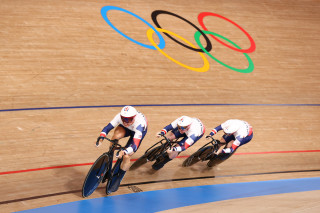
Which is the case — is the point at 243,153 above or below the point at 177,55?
below

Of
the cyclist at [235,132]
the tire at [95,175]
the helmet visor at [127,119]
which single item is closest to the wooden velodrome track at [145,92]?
the tire at [95,175]

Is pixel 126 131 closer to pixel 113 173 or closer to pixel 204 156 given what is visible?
pixel 113 173

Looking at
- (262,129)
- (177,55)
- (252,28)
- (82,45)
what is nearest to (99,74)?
(82,45)

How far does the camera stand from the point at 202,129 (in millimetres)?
5551

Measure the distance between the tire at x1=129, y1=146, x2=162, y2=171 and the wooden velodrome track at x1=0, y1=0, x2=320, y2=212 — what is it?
0.11 meters

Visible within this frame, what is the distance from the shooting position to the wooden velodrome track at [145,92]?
17.3 ft

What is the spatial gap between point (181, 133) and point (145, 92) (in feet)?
6.64

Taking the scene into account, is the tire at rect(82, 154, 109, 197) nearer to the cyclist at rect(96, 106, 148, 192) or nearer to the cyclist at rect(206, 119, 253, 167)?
the cyclist at rect(96, 106, 148, 192)

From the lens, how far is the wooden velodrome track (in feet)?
17.3

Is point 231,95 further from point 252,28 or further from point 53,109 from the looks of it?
point 53,109

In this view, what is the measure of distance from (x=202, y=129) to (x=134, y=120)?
113 centimetres

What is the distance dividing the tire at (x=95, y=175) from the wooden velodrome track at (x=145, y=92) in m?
0.22

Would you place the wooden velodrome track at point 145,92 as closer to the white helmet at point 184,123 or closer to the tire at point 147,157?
the tire at point 147,157

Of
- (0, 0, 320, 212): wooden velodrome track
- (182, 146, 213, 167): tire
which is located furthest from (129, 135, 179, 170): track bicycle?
(182, 146, 213, 167): tire
